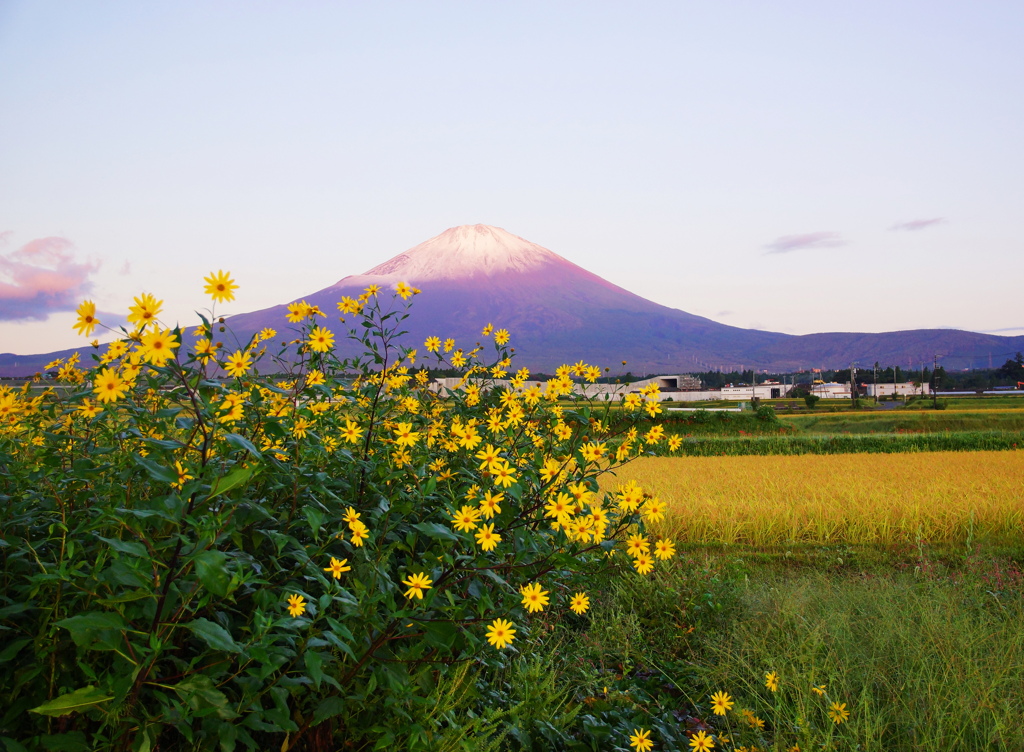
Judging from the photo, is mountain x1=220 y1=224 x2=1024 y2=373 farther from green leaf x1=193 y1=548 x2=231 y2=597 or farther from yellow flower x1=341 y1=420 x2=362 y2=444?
green leaf x1=193 y1=548 x2=231 y2=597

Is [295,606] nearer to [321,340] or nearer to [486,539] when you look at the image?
[486,539]

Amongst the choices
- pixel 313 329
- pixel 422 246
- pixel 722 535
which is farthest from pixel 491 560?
pixel 422 246

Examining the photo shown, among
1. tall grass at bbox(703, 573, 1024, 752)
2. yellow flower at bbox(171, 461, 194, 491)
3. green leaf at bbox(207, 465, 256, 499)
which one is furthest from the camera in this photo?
tall grass at bbox(703, 573, 1024, 752)

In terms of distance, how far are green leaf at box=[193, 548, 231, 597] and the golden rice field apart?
6420mm

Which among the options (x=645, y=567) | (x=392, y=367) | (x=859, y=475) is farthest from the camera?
(x=859, y=475)

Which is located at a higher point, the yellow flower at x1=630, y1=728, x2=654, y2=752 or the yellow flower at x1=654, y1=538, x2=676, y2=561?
the yellow flower at x1=654, y1=538, x2=676, y2=561

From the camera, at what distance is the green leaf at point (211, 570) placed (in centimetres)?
155

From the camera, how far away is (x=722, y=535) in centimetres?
754

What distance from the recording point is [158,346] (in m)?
1.63

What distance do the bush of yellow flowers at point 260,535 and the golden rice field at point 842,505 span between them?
4.95 meters

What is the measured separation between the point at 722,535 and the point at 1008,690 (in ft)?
13.4

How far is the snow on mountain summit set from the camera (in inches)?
6467

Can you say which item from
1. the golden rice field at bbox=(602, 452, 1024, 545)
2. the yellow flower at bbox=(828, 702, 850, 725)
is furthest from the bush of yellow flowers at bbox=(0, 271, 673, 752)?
the golden rice field at bbox=(602, 452, 1024, 545)

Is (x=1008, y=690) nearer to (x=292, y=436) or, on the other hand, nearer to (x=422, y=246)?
(x=292, y=436)
